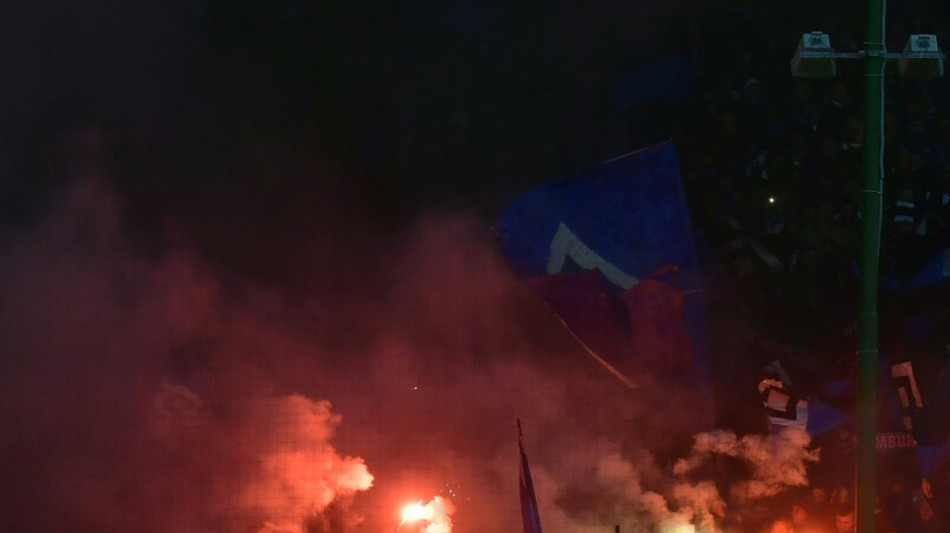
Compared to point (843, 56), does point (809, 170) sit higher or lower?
higher

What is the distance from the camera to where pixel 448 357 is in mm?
9172

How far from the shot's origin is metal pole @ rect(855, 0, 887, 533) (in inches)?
219

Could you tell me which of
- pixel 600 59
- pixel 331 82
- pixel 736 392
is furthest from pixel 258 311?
pixel 736 392

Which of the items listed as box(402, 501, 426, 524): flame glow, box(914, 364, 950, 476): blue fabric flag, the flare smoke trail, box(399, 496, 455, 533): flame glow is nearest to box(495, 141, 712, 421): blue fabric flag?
the flare smoke trail

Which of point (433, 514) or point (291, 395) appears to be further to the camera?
point (291, 395)

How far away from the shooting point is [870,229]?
5.60m

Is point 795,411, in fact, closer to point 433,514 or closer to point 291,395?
point 433,514

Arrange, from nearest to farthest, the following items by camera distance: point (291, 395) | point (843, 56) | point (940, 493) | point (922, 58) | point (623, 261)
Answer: point (843, 56) → point (922, 58) → point (940, 493) → point (623, 261) → point (291, 395)

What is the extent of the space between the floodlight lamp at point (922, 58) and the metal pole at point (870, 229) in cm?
27

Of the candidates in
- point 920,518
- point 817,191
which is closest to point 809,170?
point 817,191

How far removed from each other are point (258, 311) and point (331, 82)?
267 cm

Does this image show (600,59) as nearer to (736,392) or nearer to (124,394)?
(736,392)

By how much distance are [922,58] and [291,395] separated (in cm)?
680

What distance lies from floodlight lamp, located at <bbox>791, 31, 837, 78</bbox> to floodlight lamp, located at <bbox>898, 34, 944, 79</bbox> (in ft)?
1.71
